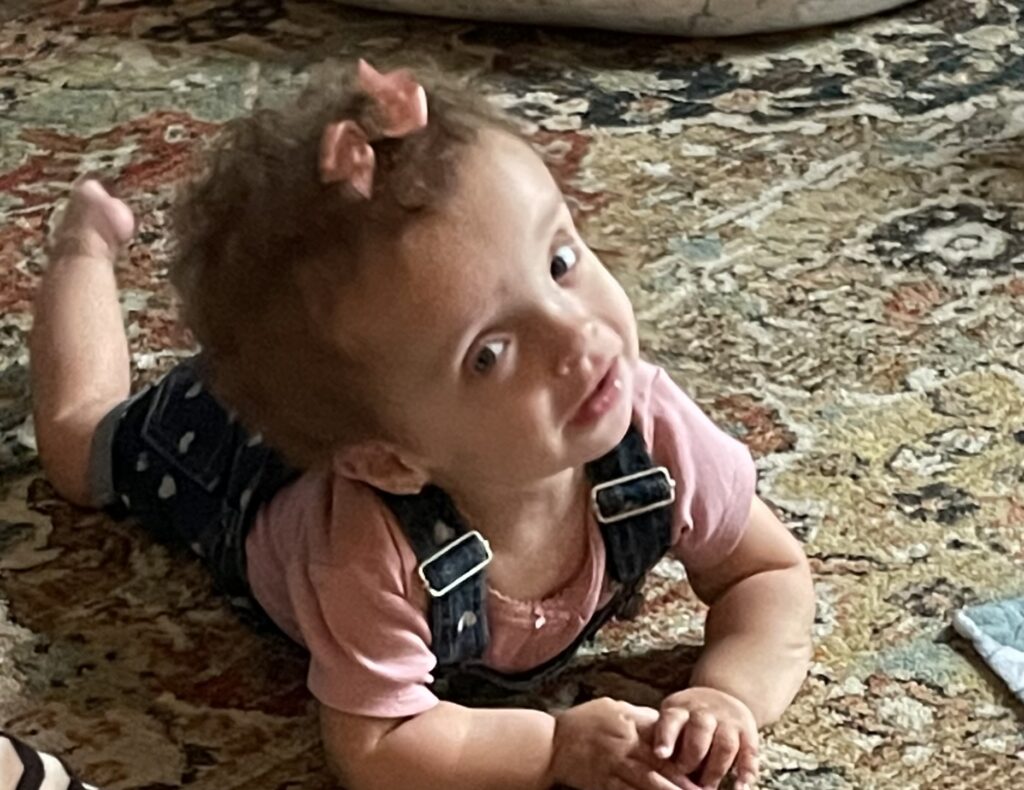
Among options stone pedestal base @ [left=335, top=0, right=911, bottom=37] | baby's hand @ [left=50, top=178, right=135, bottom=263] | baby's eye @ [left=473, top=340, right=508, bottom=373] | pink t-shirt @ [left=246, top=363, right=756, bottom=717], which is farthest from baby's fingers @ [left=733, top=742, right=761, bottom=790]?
stone pedestal base @ [left=335, top=0, right=911, bottom=37]

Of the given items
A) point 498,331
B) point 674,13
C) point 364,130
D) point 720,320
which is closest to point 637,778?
point 498,331

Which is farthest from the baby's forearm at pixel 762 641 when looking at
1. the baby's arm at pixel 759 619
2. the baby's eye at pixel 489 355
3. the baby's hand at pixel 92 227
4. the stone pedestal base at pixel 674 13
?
the stone pedestal base at pixel 674 13

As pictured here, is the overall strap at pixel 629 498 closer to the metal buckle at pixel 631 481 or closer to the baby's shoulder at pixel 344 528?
the metal buckle at pixel 631 481

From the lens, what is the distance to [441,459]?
81cm

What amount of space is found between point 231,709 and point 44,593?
6.1 inches

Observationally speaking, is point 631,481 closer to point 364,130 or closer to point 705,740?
point 705,740

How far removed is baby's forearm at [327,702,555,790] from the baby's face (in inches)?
5.5

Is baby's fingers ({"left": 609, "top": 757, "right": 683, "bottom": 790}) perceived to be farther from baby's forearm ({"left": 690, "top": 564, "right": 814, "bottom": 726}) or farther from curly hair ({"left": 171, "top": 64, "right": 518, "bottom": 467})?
curly hair ({"left": 171, "top": 64, "right": 518, "bottom": 467})

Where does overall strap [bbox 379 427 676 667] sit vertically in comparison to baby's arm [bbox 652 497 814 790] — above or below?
above

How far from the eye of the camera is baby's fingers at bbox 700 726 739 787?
837 millimetres

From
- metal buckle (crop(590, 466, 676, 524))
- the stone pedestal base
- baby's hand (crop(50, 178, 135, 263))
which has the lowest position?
metal buckle (crop(590, 466, 676, 524))

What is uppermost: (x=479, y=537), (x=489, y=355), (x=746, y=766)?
(x=489, y=355)

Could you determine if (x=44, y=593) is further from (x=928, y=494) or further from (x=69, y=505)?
(x=928, y=494)

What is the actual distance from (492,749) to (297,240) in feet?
0.94
